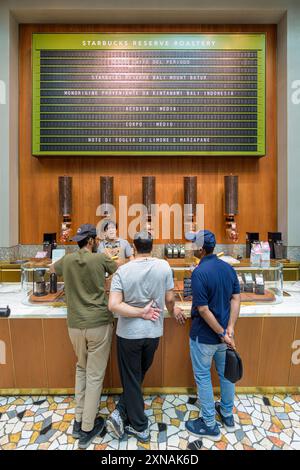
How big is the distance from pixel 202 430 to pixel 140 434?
16.6 inches

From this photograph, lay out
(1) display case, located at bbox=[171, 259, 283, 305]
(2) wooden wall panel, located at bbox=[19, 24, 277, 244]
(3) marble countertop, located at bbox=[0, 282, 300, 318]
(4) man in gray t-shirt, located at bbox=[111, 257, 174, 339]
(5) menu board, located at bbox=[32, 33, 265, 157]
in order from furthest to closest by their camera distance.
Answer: (2) wooden wall panel, located at bbox=[19, 24, 277, 244] → (5) menu board, located at bbox=[32, 33, 265, 157] → (1) display case, located at bbox=[171, 259, 283, 305] → (3) marble countertop, located at bbox=[0, 282, 300, 318] → (4) man in gray t-shirt, located at bbox=[111, 257, 174, 339]

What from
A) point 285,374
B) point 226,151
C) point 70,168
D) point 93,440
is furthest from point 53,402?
point 226,151

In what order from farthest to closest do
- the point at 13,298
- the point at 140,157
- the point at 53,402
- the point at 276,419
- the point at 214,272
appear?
the point at 140,157, the point at 13,298, the point at 53,402, the point at 276,419, the point at 214,272

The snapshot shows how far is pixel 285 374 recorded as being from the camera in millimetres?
2369

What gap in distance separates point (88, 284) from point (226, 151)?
2680 mm

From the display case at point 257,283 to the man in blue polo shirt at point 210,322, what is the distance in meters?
0.53

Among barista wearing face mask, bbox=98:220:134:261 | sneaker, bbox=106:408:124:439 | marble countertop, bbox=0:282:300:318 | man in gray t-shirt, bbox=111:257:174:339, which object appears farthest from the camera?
barista wearing face mask, bbox=98:220:134:261

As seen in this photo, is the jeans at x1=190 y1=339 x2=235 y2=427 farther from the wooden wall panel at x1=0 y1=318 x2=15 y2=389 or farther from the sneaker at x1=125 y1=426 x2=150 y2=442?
the wooden wall panel at x1=0 y1=318 x2=15 y2=389

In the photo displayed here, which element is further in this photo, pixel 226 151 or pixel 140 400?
pixel 226 151

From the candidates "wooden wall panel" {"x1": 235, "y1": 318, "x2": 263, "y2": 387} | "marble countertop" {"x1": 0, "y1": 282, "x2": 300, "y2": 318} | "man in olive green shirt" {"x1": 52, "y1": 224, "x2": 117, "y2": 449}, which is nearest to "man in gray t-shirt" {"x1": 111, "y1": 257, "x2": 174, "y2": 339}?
"man in olive green shirt" {"x1": 52, "y1": 224, "x2": 117, "y2": 449}

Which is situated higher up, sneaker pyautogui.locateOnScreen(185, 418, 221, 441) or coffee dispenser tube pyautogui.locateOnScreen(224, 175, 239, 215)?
coffee dispenser tube pyautogui.locateOnScreen(224, 175, 239, 215)

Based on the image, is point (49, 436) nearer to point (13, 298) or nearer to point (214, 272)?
point (13, 298)

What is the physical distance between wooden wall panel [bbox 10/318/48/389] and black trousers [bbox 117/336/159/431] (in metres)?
0.78

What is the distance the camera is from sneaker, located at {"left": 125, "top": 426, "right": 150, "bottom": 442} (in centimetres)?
190
